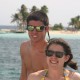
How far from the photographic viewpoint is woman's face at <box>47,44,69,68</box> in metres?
3.96

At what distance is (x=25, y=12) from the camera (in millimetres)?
99250

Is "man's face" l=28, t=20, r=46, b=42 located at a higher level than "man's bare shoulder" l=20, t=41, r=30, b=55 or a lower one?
higher

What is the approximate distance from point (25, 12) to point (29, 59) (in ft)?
310

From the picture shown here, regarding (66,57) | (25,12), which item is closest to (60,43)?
(66,57)

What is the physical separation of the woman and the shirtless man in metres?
0.78

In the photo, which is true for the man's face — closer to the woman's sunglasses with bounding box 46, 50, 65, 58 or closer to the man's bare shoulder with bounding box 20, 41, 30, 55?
the man's bare shoulder with bounding box 20, 41, 30, 55

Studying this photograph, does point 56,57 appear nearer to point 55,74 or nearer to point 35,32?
point 55,74

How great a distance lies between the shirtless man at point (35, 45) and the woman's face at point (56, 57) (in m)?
0.81

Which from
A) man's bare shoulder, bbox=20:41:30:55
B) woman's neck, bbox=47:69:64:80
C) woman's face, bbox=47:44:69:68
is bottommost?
woman's neck, bbox=47:69:64:80

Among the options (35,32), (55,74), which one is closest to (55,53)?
(55,74)

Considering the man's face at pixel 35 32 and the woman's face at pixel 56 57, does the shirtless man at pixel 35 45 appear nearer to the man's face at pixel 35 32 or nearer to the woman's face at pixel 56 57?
the man's face at pixel 35 32

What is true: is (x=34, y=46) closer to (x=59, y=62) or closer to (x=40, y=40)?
(x=40, y=40)

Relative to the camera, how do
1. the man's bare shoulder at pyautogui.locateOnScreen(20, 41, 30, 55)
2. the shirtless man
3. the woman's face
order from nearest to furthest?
the woman's face → the shirtless man → the man's bare shoulder at pyautogui.locateOnScreen(20, 41, 30, 55)

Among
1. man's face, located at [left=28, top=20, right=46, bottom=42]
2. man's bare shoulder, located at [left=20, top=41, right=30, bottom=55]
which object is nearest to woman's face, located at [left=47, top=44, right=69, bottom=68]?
man's face, located at [left=28, top=20, right=46, bottom=42]
